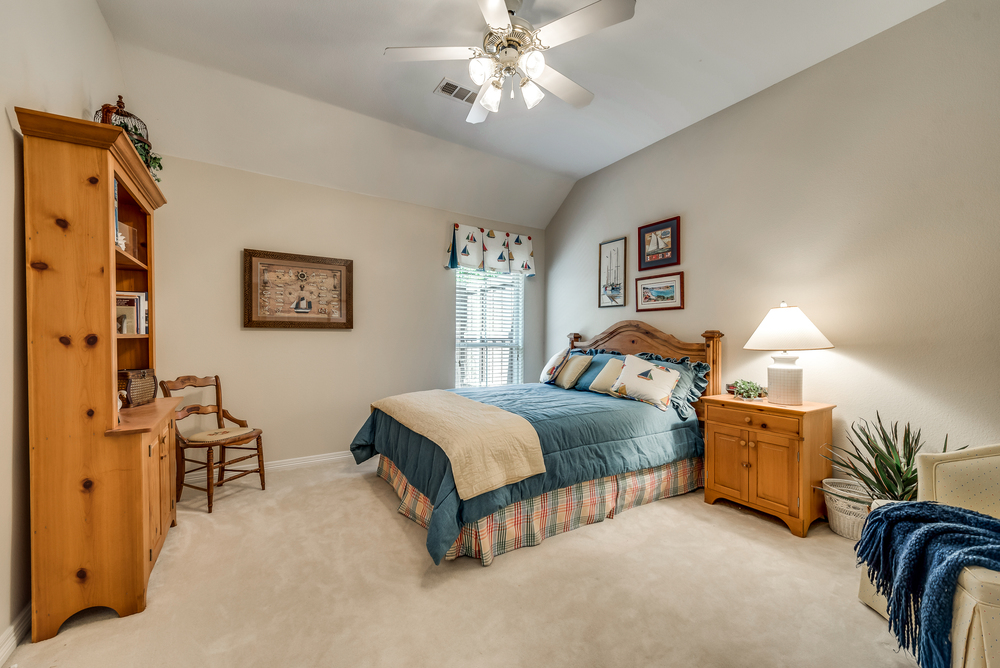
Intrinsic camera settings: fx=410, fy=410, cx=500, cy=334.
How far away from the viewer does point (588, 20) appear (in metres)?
1.81

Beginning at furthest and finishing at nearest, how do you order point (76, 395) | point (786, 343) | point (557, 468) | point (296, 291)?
1. point (296, 291)
2. point (786, 343)
3. point (557, 468)
4. point (76, 395)

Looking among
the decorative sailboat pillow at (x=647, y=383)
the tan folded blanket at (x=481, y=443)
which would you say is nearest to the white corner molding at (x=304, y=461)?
the tan folded blanket at (x=481, y=443)

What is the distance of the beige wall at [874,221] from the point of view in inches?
81.7

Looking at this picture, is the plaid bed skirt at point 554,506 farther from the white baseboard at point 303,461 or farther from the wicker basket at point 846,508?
the white baseboard at point 303,461

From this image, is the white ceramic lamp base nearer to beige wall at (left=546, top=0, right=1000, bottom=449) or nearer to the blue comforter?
beige wall at (left=546, top=0, right=1000, bottom=449)

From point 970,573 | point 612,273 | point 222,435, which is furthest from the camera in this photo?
point 612,273

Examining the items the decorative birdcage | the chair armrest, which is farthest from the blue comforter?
the decorative birdcage

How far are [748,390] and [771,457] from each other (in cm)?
45

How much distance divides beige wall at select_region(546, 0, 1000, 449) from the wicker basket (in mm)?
302

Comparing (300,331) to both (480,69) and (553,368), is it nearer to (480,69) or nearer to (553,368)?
(553,368)

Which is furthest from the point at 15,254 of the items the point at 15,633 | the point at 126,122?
the point at 15,633

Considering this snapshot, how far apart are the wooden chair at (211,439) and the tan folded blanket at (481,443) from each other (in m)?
1.26

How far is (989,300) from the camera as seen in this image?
80.2 inches

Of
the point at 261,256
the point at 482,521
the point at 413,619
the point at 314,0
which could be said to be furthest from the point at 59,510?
the point at 314,0
